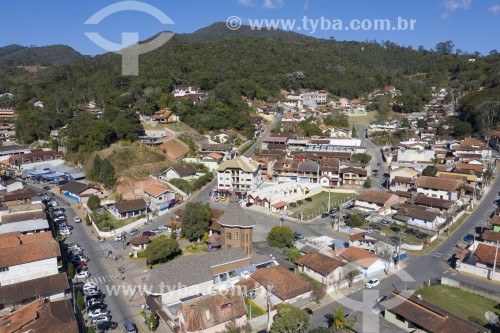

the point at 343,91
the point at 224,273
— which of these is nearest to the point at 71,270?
the point at 224,273

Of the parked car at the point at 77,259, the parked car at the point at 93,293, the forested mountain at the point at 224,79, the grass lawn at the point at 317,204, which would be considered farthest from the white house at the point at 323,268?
the forested mountain at the point at 224,79

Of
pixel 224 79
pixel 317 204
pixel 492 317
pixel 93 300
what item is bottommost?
pixel 93 300

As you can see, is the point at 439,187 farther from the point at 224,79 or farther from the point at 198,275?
the point at 224,79

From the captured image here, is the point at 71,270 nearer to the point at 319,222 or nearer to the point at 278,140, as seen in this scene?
the point at 319,222

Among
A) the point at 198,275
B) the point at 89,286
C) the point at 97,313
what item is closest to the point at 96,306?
the point at 97,313

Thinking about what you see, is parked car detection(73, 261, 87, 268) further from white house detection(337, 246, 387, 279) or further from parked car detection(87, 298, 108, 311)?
white house detection(337, 246, 387, 279)

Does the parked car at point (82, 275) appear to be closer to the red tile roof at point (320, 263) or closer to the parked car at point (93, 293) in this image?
the parked car at point (93, 293)
